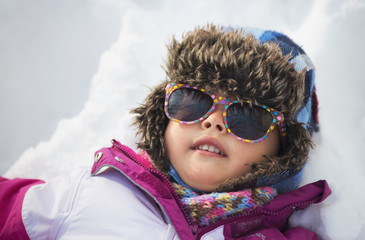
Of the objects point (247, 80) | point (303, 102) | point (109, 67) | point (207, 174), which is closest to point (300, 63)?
point (303, 102)

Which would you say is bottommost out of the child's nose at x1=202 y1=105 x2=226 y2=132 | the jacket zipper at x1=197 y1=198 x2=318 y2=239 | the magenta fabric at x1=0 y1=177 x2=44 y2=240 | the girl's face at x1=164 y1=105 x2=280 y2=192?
the magenta fabric at x1=0 y1=177 x2=44 y2=240

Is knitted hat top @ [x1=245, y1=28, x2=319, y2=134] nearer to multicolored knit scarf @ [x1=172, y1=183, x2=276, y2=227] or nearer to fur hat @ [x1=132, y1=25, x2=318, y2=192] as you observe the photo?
fur hat @ [x1=132, y1=25, x2=318, y2=192]

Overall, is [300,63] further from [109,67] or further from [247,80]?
[109,67]

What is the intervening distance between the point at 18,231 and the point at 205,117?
0.67 metres

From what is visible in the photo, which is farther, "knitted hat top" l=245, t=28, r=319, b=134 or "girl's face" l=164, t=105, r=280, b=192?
"knitted hat top" l=245, t=28, r=319, b=134

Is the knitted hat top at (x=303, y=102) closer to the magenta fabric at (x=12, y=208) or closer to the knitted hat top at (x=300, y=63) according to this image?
the knitted hat top at (x=300, y=63)

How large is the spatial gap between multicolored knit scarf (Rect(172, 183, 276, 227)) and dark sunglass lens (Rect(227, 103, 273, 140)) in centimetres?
19

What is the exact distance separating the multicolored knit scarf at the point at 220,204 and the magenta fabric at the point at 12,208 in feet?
1.66

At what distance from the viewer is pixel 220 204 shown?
920 mm

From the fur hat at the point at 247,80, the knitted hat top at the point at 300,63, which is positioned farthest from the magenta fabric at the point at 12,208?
the knitted hat top at the point at 300,63

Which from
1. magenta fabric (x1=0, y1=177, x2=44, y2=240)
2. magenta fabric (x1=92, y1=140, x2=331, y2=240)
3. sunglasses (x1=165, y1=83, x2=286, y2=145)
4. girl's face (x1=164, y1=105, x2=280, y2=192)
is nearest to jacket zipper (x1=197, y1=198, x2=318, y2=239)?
magenta fabric (x1=92, y1=140, x2=331, y2=240)

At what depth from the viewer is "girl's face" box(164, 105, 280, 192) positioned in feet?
3.05

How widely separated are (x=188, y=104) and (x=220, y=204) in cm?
33

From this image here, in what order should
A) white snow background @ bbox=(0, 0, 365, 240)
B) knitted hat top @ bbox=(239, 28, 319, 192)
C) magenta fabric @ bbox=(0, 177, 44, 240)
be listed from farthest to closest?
1. white snow background @ bbox=(0, 0, 365, 240)
2. knitted hat top @ bbox=(239, 28, 319, 192)
3. magenta fabric @ bbox=(0, 177, 44, 240)
